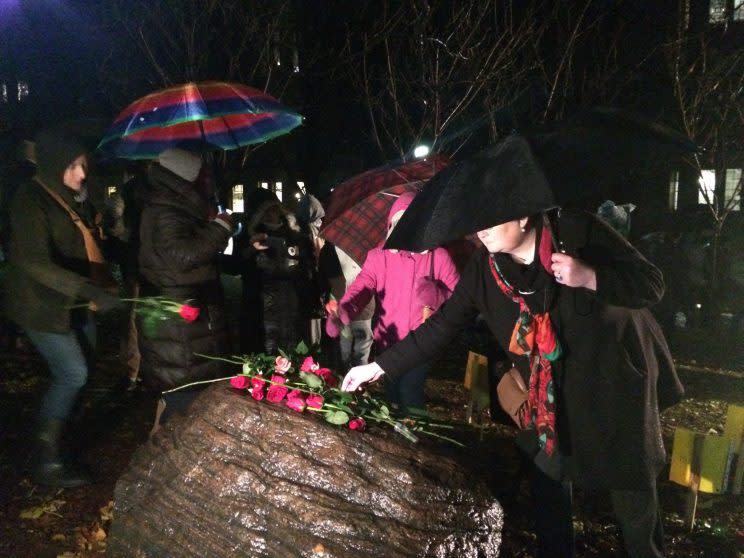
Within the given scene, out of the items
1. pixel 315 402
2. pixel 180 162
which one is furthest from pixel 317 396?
pixel 180 162

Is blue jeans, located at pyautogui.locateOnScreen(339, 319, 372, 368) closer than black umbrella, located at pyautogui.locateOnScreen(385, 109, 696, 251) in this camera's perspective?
No

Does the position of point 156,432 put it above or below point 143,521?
above

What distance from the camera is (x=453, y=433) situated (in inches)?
218

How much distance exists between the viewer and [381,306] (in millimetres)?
4410

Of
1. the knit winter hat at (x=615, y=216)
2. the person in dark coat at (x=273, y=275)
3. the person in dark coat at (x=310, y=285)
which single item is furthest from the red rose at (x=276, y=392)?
the knit winter hat at (x=615, y=216)

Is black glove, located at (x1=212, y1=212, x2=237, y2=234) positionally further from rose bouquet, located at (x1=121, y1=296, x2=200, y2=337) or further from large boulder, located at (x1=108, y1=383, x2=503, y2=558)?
large boulder, located at (x1=108, y1=383, x2=503, y2=558)

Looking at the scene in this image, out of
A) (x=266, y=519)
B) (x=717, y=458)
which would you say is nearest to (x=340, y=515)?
(x=266, y=519)

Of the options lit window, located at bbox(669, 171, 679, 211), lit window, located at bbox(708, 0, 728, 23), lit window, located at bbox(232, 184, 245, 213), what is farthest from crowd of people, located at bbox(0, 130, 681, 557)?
lit window, located at bbox(232, 184, 245, 213)

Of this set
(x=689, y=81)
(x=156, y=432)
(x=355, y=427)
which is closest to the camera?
(x=355, y=427)

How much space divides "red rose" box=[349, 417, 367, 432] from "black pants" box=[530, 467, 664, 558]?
2.95 ft

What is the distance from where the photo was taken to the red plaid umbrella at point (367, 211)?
4.69 metres

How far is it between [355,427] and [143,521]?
1.19 metres

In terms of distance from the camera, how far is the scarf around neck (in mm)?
2627

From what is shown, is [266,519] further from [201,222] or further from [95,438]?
[95,438]
